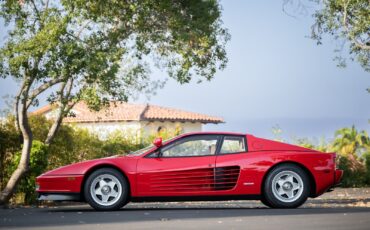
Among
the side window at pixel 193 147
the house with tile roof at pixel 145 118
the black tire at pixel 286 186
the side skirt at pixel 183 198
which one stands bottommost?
the side skirt at pixel 183 198

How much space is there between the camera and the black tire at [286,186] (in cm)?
1216

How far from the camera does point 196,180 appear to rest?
12219mm

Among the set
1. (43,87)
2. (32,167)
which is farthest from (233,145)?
(43,87)

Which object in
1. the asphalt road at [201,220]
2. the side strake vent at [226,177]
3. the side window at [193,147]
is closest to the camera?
the asphalt road at [201,220]

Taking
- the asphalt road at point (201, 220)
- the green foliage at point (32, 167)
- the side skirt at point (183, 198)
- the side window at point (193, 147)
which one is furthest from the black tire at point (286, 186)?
the green foliage at point (32, 167)

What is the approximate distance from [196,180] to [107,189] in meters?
1.66

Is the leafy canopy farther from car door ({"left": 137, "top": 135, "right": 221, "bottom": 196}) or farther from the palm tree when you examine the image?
the palm tree

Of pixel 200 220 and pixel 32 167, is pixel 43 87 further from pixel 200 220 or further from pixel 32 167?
pixel 200 220

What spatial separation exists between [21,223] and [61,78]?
8.34 metres

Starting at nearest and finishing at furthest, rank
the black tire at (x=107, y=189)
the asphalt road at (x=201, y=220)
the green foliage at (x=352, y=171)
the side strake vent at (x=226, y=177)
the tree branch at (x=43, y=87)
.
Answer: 1. the asphalt road at (x=201, y=220)
2. the black tire at (x=107, y=189)
3. the side strake vent at (x=226, y=177)
4. the tree branch at (x=43, y=87)
5. the green foliage at (x=352, y=171)

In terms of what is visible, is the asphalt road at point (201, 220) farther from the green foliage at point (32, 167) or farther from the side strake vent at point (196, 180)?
the green foliage at point (32, 167)

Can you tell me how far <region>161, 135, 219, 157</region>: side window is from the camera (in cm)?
1243

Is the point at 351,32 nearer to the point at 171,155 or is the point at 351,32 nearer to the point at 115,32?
the point at 115,32

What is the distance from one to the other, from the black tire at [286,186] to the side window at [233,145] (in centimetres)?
77
